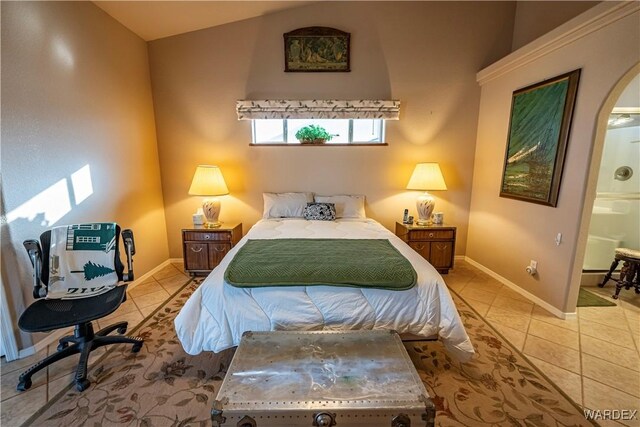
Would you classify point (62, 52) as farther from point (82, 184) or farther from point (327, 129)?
point (327, 129)

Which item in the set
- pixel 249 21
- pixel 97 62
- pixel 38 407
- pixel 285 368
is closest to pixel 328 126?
pixel 249 21

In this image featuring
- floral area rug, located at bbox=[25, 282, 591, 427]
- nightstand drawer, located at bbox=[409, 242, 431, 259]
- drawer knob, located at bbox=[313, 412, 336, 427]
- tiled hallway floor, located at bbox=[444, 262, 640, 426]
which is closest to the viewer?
drawer knob, located at bbox=[313, 412, 336, 427]

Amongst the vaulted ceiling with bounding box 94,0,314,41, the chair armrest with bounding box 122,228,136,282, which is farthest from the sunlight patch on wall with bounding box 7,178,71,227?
the vaulted ceiling with bounding box 94,0,314,41

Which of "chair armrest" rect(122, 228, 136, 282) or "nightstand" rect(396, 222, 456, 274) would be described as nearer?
"chair armrest" rect(122, 228, 136, 282)

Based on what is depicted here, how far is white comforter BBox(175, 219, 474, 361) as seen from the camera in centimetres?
165

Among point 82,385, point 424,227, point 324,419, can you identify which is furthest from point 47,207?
point 424,227

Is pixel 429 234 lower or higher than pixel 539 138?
lower

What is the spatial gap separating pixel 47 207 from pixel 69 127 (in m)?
0.69

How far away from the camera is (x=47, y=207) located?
2.04 m

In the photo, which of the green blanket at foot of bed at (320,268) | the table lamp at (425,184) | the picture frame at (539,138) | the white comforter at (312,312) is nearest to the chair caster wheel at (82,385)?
the white comforter at (312,312)

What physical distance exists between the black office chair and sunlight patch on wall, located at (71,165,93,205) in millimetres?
652

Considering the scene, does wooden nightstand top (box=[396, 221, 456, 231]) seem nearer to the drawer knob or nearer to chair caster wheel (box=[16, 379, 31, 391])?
the drawer knob

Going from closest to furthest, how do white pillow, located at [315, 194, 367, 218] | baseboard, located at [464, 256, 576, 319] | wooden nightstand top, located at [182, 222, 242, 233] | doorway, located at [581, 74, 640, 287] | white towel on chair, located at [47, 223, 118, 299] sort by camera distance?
1. white towel on chair, located at [47, 223, 118, 299]
2. baseboard, located at [464, 256, 576, 319]
3. doorway, located at [581, 74, 640, 287]
4. wooden nightstand top, located at [182, 222, 242, 233]
5. white pillow, located at [315, 194, 367, 218]

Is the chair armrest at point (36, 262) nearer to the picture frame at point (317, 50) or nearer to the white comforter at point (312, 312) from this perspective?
the white comforter at point (312, 312)
